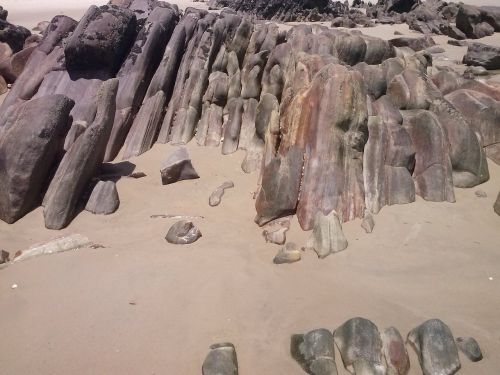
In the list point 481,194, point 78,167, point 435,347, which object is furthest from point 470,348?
point 78,167

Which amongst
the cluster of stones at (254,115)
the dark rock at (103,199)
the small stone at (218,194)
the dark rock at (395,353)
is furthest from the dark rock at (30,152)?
the dark rock at (395,353)

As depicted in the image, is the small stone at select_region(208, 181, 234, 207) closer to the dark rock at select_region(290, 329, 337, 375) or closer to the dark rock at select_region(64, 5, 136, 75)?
the dark rock at select_region(290, 329, 337, 375)

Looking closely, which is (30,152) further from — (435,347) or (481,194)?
(481,194)

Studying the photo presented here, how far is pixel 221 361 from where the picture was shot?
9.71ft

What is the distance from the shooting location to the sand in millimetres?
3113

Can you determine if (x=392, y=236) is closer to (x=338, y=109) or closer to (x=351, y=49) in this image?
(x=338, y=109)

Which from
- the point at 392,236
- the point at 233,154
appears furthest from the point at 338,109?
the point at 233,154

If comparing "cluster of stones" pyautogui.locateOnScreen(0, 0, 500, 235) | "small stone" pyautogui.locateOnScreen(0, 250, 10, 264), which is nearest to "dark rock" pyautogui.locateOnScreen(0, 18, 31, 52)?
"cluster of stones" pyautogui.locateOnScreen(0, 0, 500, 235)

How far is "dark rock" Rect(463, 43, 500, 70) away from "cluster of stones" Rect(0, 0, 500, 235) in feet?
15.3

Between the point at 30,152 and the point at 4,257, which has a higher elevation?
the point at 30,152

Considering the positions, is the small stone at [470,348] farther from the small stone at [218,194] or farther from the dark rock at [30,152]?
the dark rock at [30,152]

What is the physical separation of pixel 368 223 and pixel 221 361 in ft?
6.18

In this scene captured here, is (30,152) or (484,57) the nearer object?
(30,152)

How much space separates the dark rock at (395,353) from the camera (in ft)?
9.46
